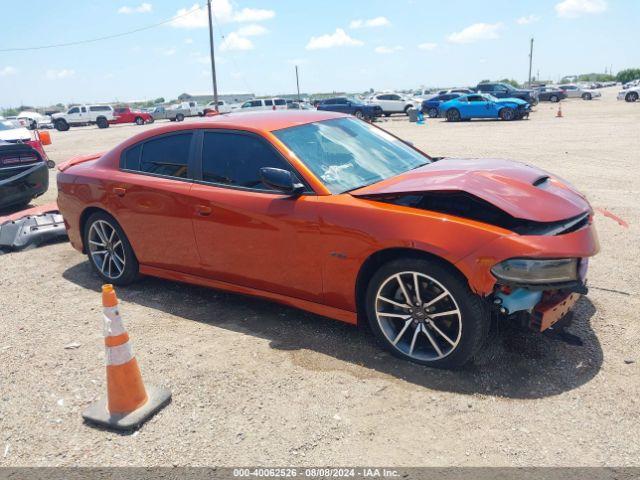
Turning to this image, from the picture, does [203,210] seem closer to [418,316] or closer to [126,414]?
[126,414]

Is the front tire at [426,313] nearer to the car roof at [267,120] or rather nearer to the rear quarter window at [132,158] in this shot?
the car roof at [267,120]

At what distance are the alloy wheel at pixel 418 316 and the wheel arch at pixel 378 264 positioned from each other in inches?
4.7

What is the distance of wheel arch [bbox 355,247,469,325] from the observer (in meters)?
3.21

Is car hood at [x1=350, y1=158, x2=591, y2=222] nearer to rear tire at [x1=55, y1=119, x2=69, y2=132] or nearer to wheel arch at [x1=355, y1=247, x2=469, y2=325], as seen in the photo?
wheel arch at [x1=355, y1=247, x2=469, y2=325]

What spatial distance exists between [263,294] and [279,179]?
0.97 meters

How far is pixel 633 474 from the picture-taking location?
2441 millimetres

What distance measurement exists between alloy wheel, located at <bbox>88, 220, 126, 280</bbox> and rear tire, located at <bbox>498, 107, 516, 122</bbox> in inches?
999

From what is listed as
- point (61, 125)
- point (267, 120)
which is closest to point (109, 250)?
point (267, 120)

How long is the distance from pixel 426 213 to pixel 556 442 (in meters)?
1.45

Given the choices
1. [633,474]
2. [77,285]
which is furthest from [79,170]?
[633,474]

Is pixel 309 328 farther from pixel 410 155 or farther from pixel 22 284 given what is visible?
pixel 22 284

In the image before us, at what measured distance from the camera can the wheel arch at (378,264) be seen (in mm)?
3215

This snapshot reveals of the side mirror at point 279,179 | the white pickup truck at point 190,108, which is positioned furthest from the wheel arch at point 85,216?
the white pickup truck at point 190,108

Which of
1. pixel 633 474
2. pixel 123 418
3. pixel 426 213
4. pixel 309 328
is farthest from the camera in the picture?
pixel 309 328
